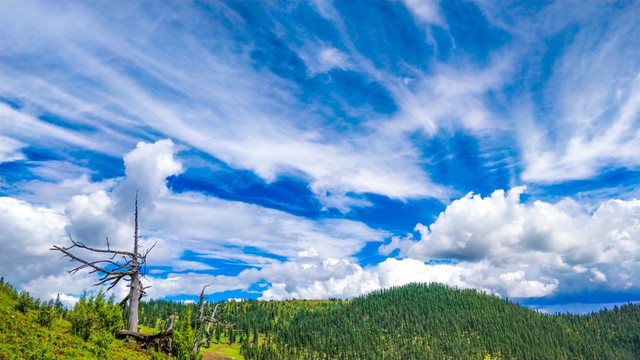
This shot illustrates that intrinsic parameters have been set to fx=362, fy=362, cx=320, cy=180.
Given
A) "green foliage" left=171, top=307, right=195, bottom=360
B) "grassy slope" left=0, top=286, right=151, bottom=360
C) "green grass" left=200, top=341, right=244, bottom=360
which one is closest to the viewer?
"grassy slope" left=0, top=286, right=151, bottom=360

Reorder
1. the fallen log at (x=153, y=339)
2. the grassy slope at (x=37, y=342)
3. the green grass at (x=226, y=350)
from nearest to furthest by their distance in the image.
Answer: the grassy slope at (x=37, y=342) < the fallen log at (x=153, y=339) < the green grass at (x=226, y=350)

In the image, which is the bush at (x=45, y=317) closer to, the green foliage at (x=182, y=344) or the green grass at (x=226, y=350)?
the green foliage at (x=182, y=344)

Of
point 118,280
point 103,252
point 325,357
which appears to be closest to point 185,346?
point 118,280

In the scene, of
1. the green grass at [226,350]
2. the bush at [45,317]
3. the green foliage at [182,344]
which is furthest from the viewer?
the green grass at [226,350]

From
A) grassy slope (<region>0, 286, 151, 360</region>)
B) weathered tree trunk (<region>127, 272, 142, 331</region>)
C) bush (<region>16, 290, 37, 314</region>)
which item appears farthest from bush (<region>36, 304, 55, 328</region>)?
weathered tree trunk (<region>127, 272, 142, 331</region>)

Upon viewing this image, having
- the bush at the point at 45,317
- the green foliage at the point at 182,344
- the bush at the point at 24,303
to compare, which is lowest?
the green foliage at the point at 182,344

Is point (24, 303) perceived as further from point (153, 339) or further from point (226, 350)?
point (226, 350)

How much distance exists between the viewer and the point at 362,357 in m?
200

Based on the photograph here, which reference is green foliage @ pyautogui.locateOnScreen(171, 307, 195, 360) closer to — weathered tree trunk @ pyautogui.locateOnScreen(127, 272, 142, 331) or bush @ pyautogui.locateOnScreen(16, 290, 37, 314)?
weathered tree trunk @ pyautogui.locateOnScreen(127, 272, 142, 331)

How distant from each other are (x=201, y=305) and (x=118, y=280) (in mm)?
9957

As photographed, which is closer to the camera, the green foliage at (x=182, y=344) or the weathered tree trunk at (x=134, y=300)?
the weathered tree trunk at (x=134, y=300)

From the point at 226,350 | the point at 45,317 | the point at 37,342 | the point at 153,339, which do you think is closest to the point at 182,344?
the point at 153,339

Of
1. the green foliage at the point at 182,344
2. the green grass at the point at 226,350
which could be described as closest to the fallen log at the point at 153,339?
the green foliage at the point at 182,344

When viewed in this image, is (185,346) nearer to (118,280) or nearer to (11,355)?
(118,280)
